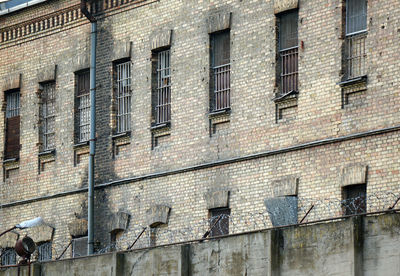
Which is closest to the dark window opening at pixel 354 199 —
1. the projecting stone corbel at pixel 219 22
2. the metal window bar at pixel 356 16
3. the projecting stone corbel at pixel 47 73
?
the metal window bar at pixel 356 16

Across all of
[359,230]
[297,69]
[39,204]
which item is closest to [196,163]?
[297,69]

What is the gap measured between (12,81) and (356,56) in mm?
13110

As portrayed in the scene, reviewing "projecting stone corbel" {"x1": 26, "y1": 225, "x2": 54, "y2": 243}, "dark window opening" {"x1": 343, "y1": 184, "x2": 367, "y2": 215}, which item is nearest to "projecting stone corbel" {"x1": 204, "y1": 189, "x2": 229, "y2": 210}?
"dark window opening" {"x1": 343, "y1": 184, "x2": 367, "y2": 215}

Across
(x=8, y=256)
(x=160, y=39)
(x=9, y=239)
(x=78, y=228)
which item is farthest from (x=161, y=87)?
(x=8, y=256)

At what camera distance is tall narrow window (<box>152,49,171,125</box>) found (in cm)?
3391

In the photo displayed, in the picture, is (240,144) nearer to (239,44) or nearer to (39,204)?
(239,44)

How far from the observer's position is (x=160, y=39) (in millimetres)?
34000

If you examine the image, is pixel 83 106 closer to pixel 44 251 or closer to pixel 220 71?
pixel 44 251

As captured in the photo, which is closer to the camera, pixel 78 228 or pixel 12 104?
pixel 78 228

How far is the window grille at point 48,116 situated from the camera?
37.4 meters

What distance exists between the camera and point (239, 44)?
3188 centimetres

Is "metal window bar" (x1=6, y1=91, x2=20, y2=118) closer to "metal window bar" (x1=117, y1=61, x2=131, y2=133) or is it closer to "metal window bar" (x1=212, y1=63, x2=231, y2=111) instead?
"metal window bar" (x1=117, y1=61, x2=131, y2=133)

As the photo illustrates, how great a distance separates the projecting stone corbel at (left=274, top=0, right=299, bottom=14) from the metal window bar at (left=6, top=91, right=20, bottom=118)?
420 inches

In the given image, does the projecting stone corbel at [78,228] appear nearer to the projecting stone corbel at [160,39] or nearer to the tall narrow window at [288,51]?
the projecting stone corbel at [160,39]
